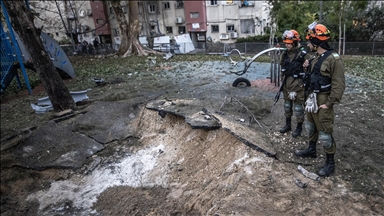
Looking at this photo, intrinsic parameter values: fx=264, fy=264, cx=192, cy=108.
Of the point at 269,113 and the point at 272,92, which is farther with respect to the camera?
the point at 272,92

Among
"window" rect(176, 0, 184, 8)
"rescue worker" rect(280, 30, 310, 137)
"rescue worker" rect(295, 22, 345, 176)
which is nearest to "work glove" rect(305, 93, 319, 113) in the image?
"rescue worker" rect(295, 22, 345, 176)

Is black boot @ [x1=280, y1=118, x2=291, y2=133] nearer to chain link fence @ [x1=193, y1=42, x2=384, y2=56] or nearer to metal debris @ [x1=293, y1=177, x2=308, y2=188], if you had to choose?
metal debris @ [x1=293, y1=177, x2=308, y2=188]

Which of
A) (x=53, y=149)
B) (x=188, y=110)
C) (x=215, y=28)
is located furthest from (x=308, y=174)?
(x=215, y=28)

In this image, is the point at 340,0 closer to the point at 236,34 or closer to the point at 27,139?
the point at 236,34

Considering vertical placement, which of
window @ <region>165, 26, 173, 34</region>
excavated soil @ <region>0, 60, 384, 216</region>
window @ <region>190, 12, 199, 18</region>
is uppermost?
window @ <region>190, 12, 199, 18</region>

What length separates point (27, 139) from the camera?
548 cm

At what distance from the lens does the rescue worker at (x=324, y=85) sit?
136 inches

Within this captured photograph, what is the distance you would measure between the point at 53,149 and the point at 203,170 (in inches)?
124

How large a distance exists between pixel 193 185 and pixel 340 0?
14173mm

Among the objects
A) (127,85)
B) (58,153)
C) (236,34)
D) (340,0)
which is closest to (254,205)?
(58,153)

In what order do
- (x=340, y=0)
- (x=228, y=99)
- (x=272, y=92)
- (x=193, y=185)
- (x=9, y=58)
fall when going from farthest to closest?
(x=340, y=0) < (x=9, y=58) < (x=272, y=92) < (x=228, y=99) < (x=193, y=185)

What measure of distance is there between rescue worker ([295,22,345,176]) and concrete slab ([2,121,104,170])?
4.24 metres

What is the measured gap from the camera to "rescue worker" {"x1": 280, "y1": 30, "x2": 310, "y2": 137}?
14.9ft

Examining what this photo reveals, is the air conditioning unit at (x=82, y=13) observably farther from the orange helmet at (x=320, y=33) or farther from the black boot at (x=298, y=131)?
the orange helmet at (x=320, y=33)
